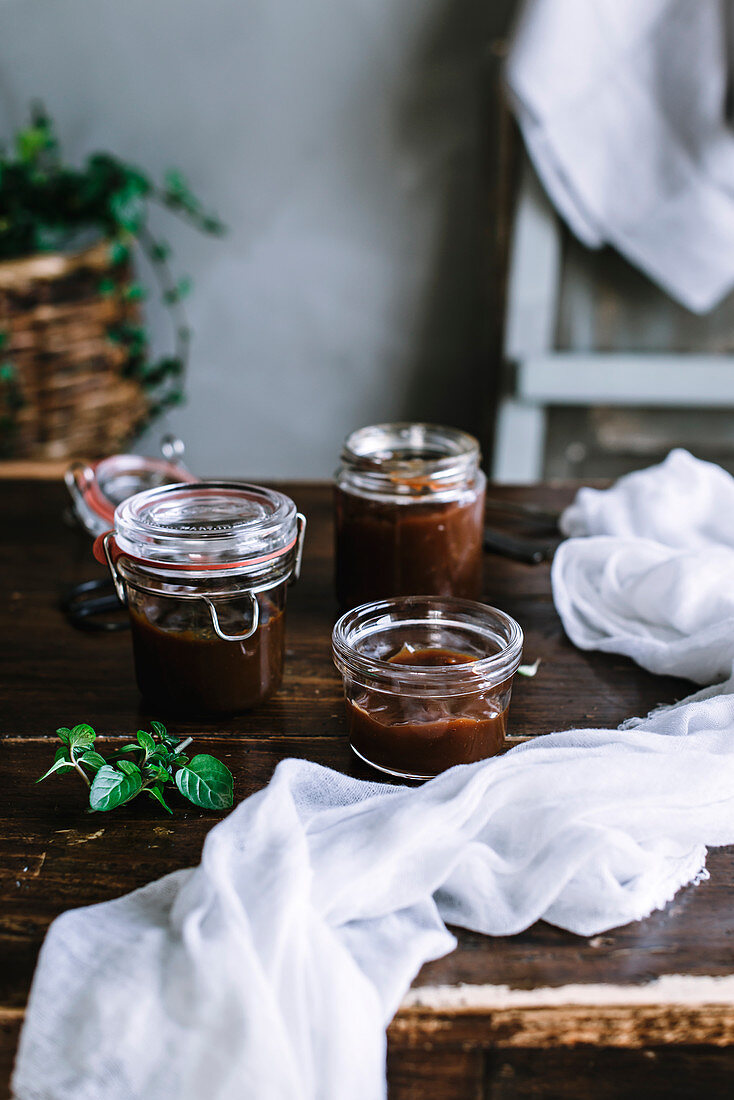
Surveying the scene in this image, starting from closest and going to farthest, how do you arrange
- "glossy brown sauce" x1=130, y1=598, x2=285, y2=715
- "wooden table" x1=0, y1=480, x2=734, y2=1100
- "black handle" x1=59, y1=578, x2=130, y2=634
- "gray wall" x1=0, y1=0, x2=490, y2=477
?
1. "wooden table" x1=0, y1=480, x2=734, y2=1100
2. "glossy brown sauce" x1=130, y1=598, x2=285, y2=715
3. "black handle" x1=59, y1=578, x2=130, y2=634
4. "gray wall" x1=0, y1=0, x2=490, y2=477

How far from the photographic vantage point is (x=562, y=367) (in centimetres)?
199

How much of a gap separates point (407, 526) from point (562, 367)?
1.15 metres

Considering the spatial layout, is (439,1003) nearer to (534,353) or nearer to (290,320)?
(534,353)

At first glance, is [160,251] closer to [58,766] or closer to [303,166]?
[303,166]

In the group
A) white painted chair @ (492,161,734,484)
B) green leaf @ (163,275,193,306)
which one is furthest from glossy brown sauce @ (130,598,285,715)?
green leaf @ (163,275,193,306)

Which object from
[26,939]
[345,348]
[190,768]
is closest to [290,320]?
[345,348]

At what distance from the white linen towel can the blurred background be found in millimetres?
22

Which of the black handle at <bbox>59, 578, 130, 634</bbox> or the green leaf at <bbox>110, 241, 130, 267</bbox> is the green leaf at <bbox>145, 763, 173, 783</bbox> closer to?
the black handle at <bbox>59, 578, 130, 634</bbox>

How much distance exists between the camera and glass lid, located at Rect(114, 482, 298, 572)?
0.77m

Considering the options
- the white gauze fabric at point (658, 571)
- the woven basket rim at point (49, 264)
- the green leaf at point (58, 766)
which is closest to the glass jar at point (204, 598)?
the green leaf at point (58, 766)

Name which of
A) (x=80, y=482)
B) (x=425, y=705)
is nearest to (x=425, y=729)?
(x=425, y=705)

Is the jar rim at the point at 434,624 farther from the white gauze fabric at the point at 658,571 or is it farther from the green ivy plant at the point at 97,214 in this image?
the green ivy plant at the point at 97,214

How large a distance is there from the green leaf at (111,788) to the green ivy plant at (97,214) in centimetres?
134

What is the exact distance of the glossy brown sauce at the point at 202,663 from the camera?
0.78 metres
